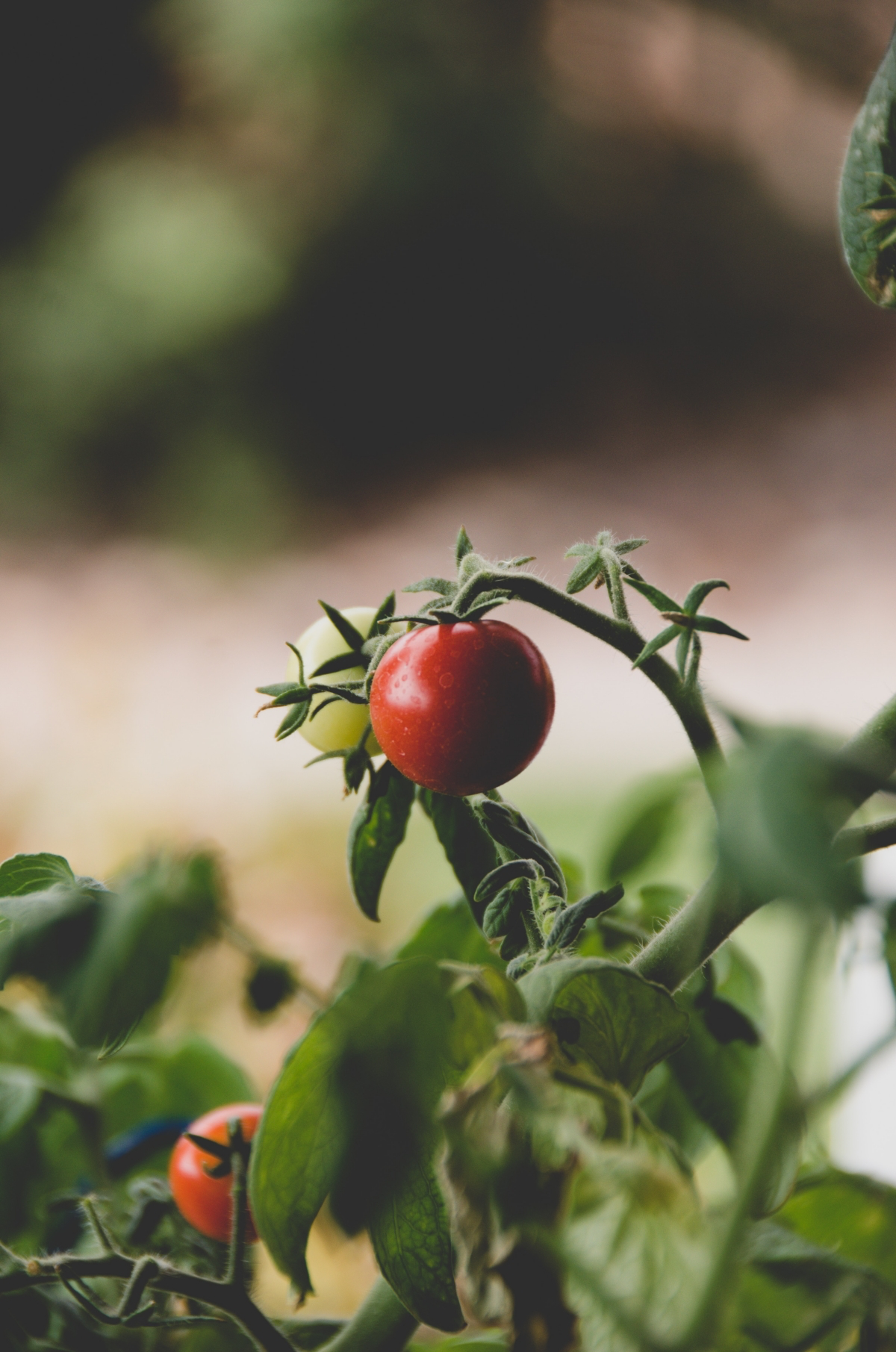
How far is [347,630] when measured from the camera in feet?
1.01

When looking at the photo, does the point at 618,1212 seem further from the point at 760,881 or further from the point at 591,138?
the point at 591,138

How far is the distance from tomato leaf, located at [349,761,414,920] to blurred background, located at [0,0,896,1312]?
225 centimetres

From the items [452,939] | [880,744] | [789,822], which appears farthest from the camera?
[452,939]

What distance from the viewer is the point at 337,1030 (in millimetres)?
213

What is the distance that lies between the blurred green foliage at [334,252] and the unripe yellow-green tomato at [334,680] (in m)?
2.78

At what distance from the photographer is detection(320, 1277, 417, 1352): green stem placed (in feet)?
0.94

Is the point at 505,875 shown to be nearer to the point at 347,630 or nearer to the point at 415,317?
the point at 347,630

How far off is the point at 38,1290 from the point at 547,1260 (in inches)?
7.9

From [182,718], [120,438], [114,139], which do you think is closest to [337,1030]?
[182,718]

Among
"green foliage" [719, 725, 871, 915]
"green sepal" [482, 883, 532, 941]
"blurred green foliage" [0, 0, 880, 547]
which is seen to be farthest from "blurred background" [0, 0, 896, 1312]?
"green foliage" [719, 725, 871, 915]

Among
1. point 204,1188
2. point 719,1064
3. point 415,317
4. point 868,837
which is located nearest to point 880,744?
point 868,837

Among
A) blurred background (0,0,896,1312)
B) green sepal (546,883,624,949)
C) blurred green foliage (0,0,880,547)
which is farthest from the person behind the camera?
blurred green foliage (0,0,880,547)

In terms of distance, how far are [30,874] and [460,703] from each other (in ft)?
0.38

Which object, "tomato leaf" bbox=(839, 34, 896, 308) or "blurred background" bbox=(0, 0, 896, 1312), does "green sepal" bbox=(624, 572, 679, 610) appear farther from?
"blurred background" bbox=(0, 0, 896, 1312)
